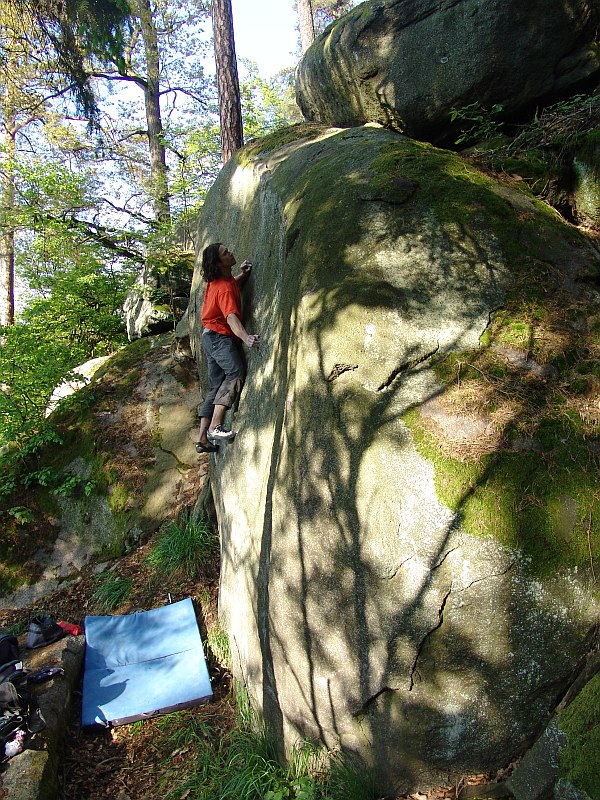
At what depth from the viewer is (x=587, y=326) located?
3.90 m

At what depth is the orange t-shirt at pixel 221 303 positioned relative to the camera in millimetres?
5727

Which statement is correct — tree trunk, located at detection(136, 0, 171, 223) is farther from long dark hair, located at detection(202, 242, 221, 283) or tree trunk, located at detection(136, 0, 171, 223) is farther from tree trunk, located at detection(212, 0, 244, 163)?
long dark hair, located at detection(202, 242, 221, 283)

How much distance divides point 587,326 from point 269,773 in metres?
3.96

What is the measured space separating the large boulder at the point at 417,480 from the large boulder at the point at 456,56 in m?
2.08

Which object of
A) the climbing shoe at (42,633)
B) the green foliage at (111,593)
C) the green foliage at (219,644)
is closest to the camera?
the green foliage at (219,644)

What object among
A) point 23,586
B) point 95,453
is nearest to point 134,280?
point 95,453

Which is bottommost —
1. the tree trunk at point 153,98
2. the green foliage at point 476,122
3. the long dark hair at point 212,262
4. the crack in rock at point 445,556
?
the crack in rock at point 445,556

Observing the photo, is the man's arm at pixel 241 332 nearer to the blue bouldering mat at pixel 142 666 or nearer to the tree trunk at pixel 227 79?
the blue bouldering mat at pixel 142 666

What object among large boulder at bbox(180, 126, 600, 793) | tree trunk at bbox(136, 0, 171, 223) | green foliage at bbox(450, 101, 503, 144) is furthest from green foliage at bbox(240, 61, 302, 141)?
large boulder at bbox(180, 126, 600, 793)

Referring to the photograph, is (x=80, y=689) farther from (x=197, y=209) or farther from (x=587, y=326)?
(x=197, y=209)

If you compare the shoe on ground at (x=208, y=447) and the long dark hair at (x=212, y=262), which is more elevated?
the long dark hair at (x=212, y=262)

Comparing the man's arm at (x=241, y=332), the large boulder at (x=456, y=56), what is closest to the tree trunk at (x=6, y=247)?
the large boulder at (x=456, y=56)

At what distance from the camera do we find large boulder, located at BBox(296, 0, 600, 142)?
20.2ft

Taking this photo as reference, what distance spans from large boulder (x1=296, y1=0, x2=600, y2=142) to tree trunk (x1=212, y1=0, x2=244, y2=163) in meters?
3.28
